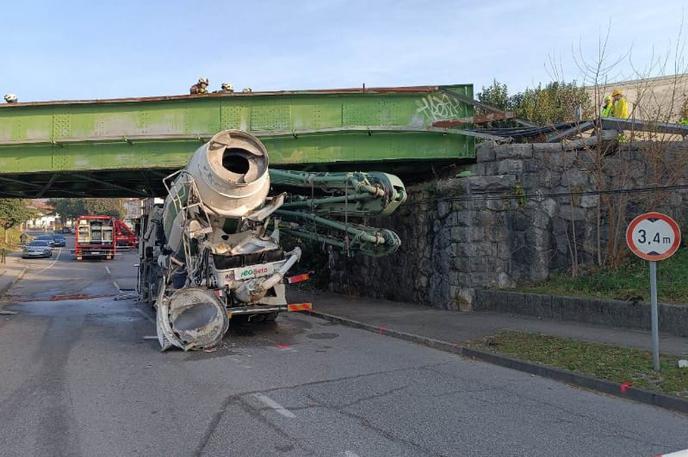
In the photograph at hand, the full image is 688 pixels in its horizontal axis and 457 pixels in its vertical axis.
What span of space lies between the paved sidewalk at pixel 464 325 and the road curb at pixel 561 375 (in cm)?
21

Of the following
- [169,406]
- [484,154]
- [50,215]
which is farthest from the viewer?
[50,215]

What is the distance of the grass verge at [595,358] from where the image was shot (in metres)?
6.71

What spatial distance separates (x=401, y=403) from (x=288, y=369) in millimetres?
2358

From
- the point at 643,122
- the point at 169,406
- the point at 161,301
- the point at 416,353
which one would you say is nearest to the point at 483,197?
the point at 643,122

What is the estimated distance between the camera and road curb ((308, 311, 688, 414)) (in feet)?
20.4

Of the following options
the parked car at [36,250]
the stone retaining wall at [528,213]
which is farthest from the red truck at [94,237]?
the stone retaining wall at [528,213]

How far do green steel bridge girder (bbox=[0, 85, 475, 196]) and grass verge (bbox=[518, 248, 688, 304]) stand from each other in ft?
13.7

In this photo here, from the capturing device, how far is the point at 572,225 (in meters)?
13.1

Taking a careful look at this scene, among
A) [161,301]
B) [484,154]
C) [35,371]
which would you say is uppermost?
[484,154]

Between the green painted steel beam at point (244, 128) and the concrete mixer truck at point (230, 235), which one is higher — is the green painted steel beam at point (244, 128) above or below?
above

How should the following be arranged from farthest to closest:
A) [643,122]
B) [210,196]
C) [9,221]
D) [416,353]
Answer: [9,221], [643,122], [210,196], [416,353]

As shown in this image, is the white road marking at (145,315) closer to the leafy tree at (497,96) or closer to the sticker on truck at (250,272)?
the sticker on truck at (250,272)

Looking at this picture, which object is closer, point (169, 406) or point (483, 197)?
point (169, 406)

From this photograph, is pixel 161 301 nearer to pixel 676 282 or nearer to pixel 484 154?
pixel 484 154
